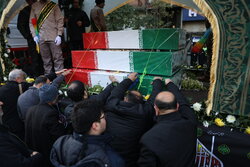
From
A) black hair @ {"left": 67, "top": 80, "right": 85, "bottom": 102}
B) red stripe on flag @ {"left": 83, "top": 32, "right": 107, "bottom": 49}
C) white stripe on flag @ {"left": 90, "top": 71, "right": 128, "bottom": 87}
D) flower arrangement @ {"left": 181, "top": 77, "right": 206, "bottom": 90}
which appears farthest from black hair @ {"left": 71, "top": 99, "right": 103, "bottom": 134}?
flower arrangement @ {"left": 181, "top": 77, "right": 206, "bottom": 90}

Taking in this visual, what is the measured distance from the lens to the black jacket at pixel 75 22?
442 centimetres

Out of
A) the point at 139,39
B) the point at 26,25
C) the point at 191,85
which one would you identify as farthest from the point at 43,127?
the point at 26,25

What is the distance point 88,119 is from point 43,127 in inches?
36.2

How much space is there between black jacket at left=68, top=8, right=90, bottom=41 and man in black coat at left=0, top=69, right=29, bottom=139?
184 centimetres

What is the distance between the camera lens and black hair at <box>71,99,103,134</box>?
1.34 m

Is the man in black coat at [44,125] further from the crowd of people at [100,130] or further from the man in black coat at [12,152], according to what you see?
the man in black coat at [12,152]

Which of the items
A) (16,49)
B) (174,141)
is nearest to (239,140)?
(174,141)

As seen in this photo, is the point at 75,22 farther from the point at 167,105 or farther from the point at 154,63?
the point at 167,105

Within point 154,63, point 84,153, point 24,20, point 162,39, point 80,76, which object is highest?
point 24,20

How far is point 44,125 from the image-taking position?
2.00 metres

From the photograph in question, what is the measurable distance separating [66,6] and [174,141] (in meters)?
5.04

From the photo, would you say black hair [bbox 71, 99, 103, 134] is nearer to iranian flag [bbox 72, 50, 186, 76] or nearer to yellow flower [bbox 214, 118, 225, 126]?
yellow flower [bbox 214, 118, 225, 126]

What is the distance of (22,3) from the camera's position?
443 centimetres

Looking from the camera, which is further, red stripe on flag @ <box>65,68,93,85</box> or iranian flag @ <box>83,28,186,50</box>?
red stripe on flag @ <box>65,68,93,85</box>
